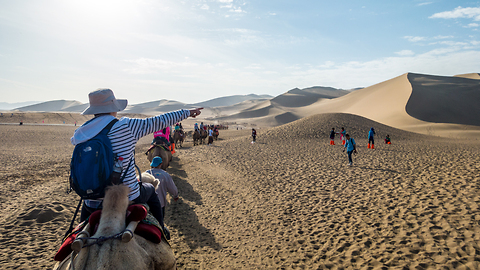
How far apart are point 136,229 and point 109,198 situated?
464mm

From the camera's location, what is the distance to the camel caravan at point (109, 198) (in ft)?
6.87

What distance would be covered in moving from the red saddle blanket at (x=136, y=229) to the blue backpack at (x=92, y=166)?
24cm

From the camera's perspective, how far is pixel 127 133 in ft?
8.06

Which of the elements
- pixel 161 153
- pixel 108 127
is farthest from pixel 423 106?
pixel 108 127

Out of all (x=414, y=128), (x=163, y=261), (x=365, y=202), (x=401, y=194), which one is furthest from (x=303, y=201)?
(x=414, y=128)

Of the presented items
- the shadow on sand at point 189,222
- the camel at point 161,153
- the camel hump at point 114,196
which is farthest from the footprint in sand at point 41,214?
the camel hump at point 114,196

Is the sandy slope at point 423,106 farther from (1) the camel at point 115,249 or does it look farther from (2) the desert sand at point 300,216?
(1) the camel at point 115,249

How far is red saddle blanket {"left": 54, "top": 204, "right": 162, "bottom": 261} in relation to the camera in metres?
2.27

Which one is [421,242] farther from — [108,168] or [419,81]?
[419,81]

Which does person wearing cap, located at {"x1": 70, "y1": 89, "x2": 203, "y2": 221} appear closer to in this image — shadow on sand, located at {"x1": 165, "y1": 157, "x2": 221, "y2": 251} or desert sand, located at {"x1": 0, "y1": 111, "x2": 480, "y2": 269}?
desert sand, located at {"x1": 0, "y1": 111, "x2": 480, "y2": 269}

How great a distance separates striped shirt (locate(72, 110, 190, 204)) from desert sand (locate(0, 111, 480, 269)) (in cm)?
324

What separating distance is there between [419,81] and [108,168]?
8521 centimetres

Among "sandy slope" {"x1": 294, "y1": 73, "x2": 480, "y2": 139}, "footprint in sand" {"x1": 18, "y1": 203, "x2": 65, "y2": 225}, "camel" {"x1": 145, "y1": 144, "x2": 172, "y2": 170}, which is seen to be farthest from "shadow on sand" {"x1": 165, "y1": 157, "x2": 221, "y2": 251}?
"sandy slope" {"x1": 294, "y1": 73, "x2": 480, "y2": 139}

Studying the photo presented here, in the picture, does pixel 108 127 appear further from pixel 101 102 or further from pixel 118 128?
pixel 101 102
